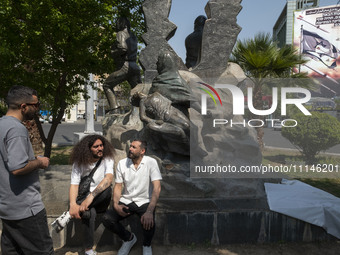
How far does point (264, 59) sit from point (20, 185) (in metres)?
8.35

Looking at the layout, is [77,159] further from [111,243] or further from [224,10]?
[224,10]

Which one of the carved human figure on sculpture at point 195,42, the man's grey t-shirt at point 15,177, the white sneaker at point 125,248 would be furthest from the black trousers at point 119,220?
the carved human figure on sculpture at point 195,42

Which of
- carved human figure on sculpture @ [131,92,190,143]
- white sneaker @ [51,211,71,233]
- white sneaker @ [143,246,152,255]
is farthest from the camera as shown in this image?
carved human figure on sculpture @ [131,92,190,143]

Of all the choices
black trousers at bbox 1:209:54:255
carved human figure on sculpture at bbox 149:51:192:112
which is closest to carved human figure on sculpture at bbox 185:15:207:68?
carved human figure on sculpture at bbox 149:51:192:112

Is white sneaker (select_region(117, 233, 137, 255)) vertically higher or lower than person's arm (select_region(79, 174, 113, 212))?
lower

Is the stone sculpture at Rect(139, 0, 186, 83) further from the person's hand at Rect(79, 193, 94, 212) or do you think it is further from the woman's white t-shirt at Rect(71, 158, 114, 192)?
the person's hand at Rect(79, 193, 94, 212)

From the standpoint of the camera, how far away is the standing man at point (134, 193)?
3443 millimetres

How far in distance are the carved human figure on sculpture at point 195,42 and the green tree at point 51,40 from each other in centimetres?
223

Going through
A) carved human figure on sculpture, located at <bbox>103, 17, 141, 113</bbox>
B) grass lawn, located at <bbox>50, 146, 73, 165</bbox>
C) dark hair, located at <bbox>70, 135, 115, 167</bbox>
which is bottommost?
grass lawn, located at <bbox>50, 146, 73, 165</bbox>

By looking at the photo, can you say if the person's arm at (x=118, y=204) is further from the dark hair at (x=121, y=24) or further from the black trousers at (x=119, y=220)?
the dark hair at (x=121, y=24)

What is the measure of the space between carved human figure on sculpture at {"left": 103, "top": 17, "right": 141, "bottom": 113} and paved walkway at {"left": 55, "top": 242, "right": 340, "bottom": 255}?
411 cm

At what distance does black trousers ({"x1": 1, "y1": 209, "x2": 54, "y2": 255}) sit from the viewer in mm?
2385

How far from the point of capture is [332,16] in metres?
40.8

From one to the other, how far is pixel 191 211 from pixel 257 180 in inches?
61.7
